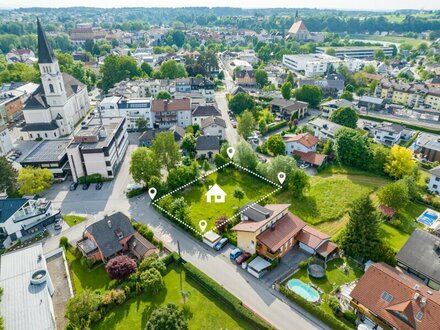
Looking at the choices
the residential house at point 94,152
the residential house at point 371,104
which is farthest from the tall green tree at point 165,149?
the residential house at point 371,104

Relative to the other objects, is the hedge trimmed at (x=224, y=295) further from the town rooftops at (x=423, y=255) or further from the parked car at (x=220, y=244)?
the town rooftops at (x=423, y=255)

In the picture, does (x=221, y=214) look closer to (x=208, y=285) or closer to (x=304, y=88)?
(x=208, y=285)

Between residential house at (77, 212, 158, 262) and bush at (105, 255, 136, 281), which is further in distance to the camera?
residential house at (77, 212, 158, 262)

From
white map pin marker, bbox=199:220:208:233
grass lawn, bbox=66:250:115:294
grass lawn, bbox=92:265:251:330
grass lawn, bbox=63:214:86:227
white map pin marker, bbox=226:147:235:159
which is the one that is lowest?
grass lawn, bbox=63:214:86:227

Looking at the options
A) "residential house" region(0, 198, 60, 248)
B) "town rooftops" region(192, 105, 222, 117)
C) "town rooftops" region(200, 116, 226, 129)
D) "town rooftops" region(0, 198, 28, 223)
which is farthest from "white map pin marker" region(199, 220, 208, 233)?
"town rooftops" region(192, 105, 222, 117)

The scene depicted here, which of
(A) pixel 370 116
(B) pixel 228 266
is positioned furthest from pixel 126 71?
(B) pixel 228 266

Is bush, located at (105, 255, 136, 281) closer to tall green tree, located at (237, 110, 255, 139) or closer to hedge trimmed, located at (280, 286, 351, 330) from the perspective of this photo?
hedge trimmed, located at (280, 286, 351, 330)

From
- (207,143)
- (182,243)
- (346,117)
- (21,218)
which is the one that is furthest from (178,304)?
(346,117)
